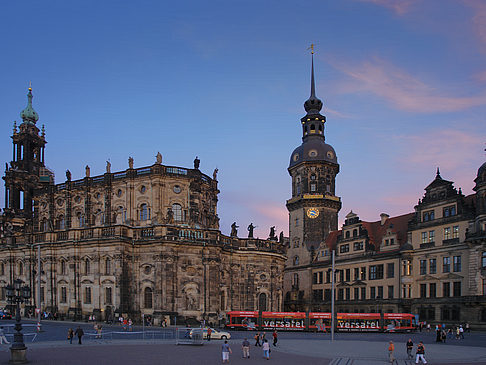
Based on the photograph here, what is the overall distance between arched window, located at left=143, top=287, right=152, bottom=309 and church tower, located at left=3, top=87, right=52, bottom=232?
1367 inches

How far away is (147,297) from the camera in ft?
196

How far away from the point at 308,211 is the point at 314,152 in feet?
33.9

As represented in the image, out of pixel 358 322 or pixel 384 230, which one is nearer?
pixel 358 322

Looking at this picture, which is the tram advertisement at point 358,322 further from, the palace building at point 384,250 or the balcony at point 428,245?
the balcony at point 428,245

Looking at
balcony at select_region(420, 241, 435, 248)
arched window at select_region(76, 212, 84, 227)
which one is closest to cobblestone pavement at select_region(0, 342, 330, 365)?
arched window at select_region(76, 212, 84, 227)

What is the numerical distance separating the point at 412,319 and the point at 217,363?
37682mm

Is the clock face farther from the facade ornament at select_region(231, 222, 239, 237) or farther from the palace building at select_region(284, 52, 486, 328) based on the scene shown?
the facade ornament at select_region(231, 222, 239, 237)

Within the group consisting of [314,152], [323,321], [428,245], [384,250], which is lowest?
[323,321]

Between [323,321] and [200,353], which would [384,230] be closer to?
[323,321]

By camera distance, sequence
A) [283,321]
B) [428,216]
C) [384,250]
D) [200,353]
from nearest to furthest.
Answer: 1. [200,353]
2. [283,321]
3. [428,216]
4. [384,250]

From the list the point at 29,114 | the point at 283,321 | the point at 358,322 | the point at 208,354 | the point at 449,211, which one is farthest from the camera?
the point at 29,114

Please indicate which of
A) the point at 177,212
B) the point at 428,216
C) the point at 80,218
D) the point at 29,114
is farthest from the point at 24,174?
the point at 428,216

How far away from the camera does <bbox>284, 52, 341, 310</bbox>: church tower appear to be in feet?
301

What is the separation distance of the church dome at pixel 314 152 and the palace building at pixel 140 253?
82.8 ft
